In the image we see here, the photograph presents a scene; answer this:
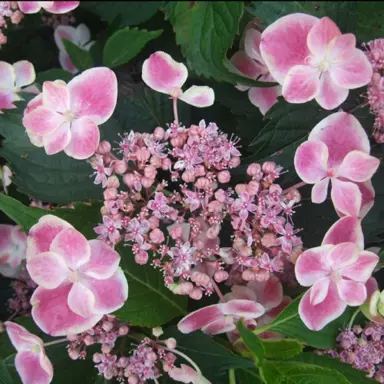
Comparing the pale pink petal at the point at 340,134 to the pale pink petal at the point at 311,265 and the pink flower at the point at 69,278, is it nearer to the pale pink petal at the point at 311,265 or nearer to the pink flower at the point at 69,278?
the pale pink petal at the point at 311,265

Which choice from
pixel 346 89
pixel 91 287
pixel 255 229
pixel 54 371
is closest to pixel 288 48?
pixel 346 89

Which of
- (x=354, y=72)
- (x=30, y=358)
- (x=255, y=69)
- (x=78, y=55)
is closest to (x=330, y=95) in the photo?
(x=354, y=72)

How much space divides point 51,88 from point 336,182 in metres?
0.34

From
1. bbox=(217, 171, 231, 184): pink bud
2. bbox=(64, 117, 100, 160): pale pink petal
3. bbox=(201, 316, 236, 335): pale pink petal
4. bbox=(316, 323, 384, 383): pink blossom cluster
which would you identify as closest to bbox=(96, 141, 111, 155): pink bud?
bbox=(64, 117, 100, 160): pale pink petal

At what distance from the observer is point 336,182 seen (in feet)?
2.34

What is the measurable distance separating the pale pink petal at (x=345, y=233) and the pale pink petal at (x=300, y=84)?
0.15 metres

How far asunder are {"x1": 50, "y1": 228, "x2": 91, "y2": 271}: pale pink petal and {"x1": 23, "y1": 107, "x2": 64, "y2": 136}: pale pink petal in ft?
0.43

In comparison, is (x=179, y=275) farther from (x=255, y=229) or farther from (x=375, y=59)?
(x=375, y=59)

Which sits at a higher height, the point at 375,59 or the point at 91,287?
the point at 375,59

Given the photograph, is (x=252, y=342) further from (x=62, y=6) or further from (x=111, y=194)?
(x=62, y=6)

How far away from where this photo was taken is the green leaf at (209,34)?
2.56ft

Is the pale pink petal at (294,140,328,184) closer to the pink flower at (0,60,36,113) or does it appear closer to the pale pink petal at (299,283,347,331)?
the pale pink petal at (299,283,347,331)

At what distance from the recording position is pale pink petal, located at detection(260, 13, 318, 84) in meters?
0.73

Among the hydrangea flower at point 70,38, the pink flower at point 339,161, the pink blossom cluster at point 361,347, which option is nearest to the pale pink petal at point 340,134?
the pink flower at point 339,161
